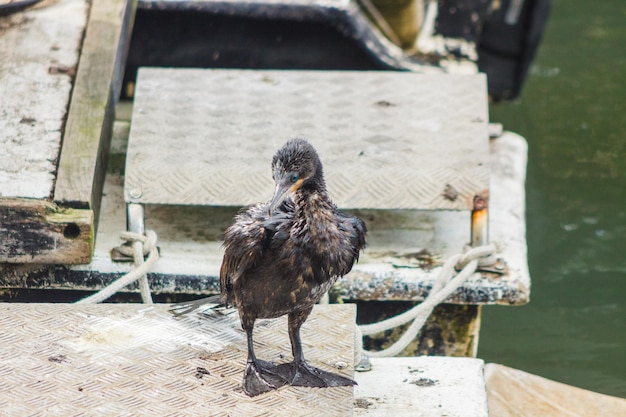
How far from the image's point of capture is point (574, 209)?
270 inches

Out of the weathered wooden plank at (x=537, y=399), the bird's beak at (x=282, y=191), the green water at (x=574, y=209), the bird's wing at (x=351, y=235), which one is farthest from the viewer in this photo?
the green water at (x=574, y=209)

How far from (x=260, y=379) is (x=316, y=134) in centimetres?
145

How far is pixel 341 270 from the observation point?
3113 mm

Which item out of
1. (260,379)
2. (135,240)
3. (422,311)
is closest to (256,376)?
(260,379)

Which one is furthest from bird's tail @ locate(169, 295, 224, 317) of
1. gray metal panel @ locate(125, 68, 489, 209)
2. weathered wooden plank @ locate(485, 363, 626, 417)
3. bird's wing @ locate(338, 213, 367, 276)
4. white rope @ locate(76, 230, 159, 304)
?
weathered wooden plank @ locate(485, 363, 626, 417)

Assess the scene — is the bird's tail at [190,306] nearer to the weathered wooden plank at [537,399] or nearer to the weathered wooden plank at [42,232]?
the weathered wooden plank at [42,232]

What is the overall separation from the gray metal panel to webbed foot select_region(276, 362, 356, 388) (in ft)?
3.01

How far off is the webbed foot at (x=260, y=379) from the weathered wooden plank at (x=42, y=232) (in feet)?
3.42

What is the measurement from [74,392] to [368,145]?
171 cm

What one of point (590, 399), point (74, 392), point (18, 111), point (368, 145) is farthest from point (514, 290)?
point (18, 111)

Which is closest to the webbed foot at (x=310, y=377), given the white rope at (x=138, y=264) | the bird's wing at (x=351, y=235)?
the bird's wing at (x=351, y=235)

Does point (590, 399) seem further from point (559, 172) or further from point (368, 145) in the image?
point (559, 172)

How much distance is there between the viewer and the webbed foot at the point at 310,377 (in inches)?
127

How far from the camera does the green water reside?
5461 millimetres
